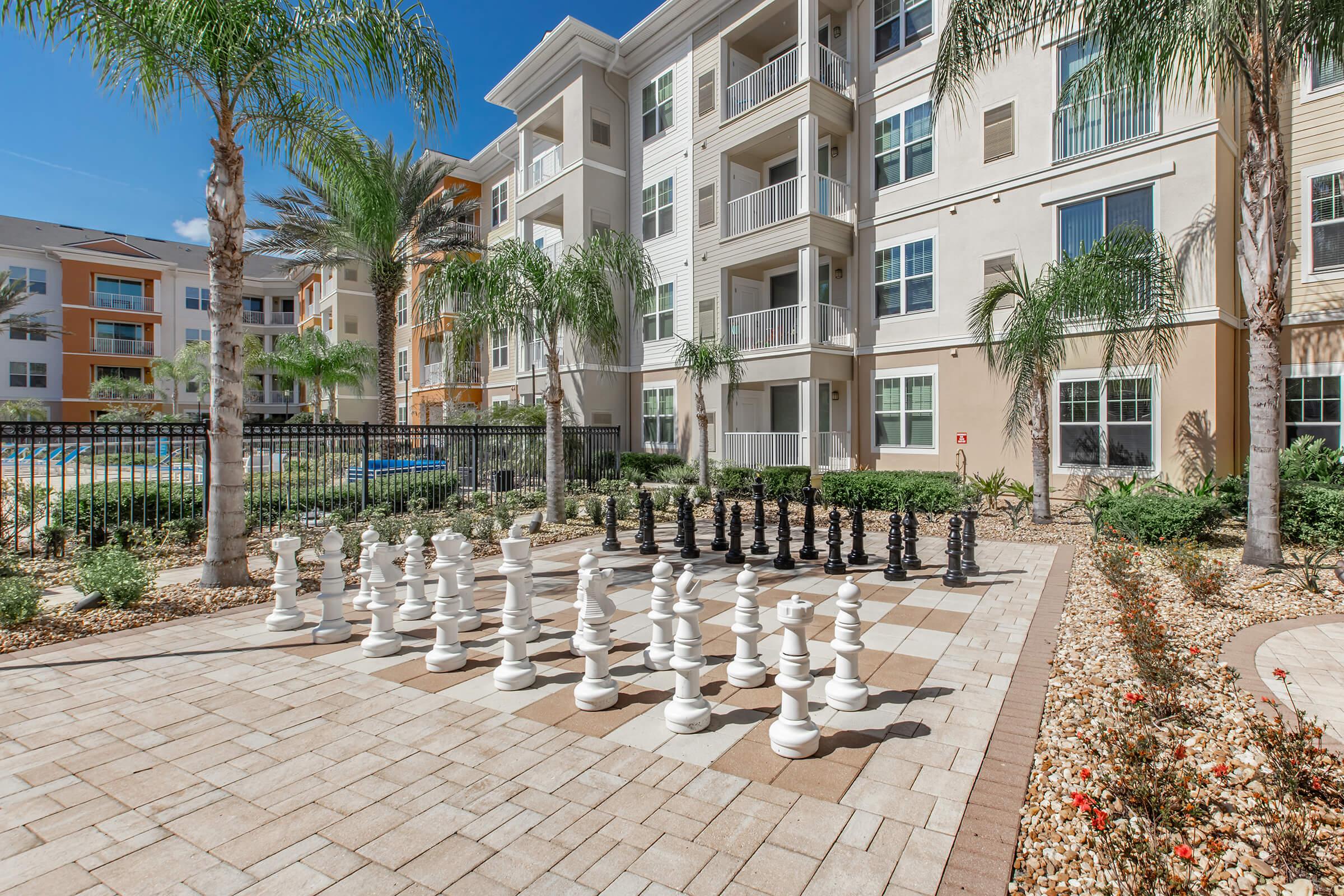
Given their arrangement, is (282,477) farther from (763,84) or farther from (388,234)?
(763,84)

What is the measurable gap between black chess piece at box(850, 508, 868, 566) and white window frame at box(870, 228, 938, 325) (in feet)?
30.6

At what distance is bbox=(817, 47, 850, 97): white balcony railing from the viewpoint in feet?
56.6

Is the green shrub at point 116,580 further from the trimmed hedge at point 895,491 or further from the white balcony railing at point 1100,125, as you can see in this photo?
the white balcony railing at point 1100,125

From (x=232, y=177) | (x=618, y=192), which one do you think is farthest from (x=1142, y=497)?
(x=618, y=192)

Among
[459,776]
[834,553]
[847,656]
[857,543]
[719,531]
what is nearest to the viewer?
[459,776]

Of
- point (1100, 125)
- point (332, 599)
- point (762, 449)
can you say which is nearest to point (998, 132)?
point (1100, 125)

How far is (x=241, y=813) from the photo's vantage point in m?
2.98

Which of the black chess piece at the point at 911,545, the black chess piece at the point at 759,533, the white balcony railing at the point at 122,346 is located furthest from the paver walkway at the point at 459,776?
the white balcony railing at the point at 122,346

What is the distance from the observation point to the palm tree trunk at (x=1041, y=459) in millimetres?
11750

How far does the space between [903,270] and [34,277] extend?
52119mm

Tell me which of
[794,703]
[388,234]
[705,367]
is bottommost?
[794,703]

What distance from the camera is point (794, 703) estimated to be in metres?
3.54

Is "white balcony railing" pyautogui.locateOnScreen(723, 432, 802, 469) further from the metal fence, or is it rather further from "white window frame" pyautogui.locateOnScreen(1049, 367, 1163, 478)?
"white window frame" pyautogui.locateOnScreen(1049, 367, 1163, 478)

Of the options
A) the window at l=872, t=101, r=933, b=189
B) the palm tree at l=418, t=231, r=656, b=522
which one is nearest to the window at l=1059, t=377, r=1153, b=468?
the window at l=872, t=101, r=933, b=189
